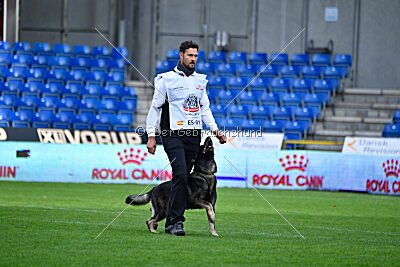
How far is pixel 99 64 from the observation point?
24.8m

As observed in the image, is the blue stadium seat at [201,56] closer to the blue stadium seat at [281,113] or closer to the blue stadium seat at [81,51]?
the blue stadium seat at [81,51]

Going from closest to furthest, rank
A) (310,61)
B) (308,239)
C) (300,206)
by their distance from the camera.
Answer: (308,239) < (300,206) < (310,61)

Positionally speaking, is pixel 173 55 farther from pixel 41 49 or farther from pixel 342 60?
pixel 342 60

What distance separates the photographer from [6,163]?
18156 mm

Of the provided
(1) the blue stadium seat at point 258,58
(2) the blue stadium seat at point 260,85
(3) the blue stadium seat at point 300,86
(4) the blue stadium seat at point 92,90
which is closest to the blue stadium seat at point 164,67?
(4) the blue stadium seat at point 92,90

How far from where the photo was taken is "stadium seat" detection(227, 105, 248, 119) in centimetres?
2205

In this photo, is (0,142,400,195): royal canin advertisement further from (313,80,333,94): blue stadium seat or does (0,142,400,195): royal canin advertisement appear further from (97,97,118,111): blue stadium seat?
(313,80,333,94): blue stadium seat

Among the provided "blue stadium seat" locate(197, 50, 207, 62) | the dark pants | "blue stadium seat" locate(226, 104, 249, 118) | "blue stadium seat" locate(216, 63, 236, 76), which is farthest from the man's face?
"blue stadium seat" locate(197, 50, 207, 62)

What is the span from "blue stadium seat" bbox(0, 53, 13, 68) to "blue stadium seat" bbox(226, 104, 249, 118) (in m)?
8.28

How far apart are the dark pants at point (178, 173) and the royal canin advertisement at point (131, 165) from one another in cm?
985

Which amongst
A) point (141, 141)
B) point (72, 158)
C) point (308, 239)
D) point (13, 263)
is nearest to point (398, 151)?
point (141, 141)

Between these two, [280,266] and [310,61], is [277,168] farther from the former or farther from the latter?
[280,266]

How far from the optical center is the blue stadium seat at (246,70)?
24491 mm

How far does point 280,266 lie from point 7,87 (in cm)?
1868
